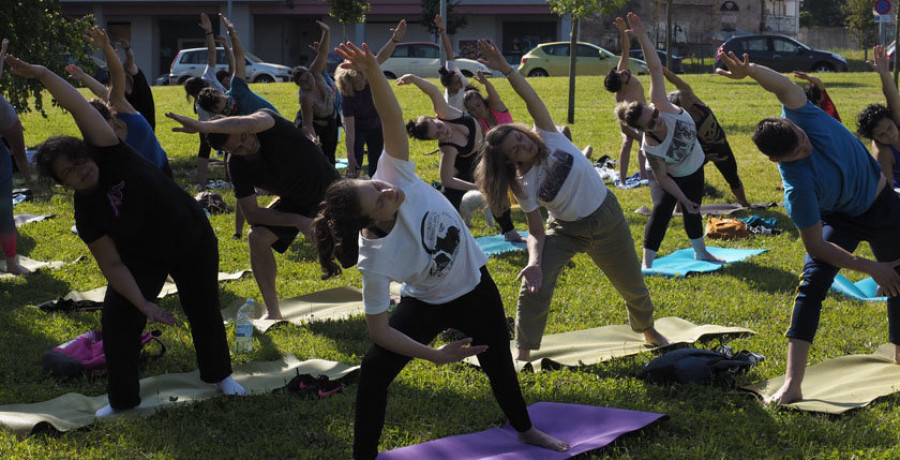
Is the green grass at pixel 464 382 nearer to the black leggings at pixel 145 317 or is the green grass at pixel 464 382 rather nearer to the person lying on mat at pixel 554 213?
the black leggings at pixel 145 317

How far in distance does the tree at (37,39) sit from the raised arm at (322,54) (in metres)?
3.30

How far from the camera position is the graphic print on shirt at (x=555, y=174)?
16.8 ft

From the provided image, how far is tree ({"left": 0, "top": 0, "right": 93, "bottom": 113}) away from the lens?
11883mm

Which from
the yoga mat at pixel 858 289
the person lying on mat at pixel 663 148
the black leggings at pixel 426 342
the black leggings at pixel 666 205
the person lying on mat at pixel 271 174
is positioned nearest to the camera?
the black leggings at pixel 426 342

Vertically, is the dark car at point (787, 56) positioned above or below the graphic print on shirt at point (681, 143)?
above

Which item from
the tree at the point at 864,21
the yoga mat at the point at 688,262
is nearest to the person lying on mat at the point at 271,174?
the yoga mat at the point at 688,262

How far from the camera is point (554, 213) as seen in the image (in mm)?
5406

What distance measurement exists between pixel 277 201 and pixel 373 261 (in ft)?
9.60

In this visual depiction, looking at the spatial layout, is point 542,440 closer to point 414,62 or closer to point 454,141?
point 454,141

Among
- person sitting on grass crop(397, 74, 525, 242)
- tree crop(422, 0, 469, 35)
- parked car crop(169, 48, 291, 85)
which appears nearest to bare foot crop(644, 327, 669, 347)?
person sitting on grass crop(397, 74, 525, 242)

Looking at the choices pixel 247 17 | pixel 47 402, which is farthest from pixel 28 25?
pixel 247 17

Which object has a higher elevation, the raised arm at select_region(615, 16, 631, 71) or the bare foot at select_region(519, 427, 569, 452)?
the raised arm at select_region(615, 16, 631, 71)

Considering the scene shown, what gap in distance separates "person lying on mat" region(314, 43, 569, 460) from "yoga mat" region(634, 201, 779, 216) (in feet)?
22.1

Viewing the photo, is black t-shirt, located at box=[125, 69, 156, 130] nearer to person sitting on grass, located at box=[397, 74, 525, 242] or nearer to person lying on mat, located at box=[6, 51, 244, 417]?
person sitting on grass, located at box=[397, 74, 525, 242]
